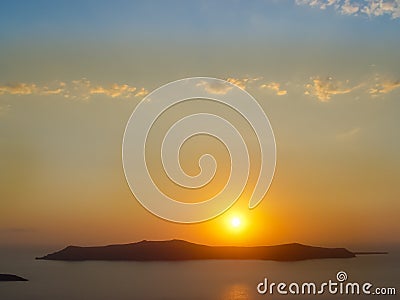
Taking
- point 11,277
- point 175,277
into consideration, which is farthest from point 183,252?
point 11,277

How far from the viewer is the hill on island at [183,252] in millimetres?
5406

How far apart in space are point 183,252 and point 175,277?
7.6 inches

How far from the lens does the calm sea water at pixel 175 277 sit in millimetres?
5371

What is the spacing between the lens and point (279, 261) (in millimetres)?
5348

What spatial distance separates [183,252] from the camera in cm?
547

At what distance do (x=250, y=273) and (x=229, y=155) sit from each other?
34.2 inches

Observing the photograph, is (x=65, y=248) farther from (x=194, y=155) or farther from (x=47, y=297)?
(x=194, y=155)

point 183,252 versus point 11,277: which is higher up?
point 183,252

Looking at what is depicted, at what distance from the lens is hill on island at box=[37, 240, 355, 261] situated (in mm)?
5406

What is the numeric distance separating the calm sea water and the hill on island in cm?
5

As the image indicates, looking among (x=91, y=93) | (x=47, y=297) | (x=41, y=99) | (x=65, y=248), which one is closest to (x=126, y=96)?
(x=91, y=93)

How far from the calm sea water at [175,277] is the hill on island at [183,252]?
47 mm

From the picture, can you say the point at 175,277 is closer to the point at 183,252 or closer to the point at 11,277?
the point at 183,252

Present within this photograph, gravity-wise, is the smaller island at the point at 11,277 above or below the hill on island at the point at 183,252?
below
